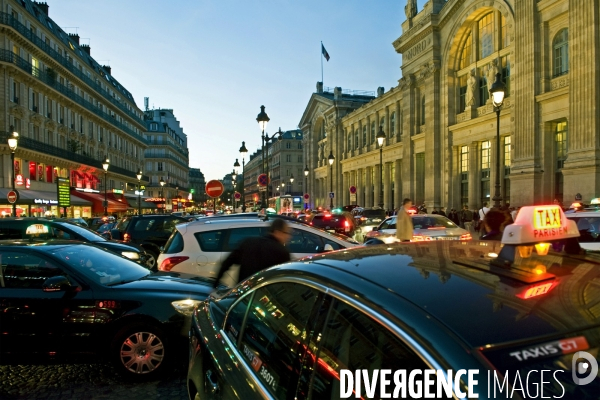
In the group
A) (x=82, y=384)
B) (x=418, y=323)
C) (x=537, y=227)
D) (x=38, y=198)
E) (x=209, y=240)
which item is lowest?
(x=82, y=384)

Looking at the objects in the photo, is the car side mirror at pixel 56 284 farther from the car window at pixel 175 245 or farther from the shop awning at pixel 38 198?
the shop awning at pixel 38 198

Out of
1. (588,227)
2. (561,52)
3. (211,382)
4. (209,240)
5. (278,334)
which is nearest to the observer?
(278,334)

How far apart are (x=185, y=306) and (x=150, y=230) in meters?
12.3

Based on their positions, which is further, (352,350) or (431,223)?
(431,223)

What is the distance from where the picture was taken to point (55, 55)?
46.1 meters

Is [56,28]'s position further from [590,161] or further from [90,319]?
[90,319]

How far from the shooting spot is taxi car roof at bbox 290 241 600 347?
5.66 feet

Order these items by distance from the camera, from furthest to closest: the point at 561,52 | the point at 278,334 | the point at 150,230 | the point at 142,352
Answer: the point at 561,52
the point at 150,230
the point at 142,352
the point at 278,334

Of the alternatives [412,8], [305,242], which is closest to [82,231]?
[305,242]

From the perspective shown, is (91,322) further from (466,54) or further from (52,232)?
(466,54)

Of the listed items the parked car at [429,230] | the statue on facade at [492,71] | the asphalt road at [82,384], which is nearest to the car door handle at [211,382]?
the asphalt road at [82,384]

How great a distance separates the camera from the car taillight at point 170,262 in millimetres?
8328

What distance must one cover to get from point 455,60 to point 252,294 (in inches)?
1638

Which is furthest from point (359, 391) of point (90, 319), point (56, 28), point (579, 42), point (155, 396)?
point (56, 28)
